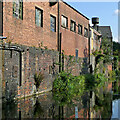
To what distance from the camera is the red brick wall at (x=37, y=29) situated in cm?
1346

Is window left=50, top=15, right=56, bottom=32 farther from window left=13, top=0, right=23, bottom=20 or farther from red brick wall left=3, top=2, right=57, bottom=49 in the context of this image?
window left=13, top=0, right=23, bottom=20

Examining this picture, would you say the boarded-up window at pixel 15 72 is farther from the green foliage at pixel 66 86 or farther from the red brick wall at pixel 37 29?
the green foliage at pixel 66 86

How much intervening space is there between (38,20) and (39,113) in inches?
362

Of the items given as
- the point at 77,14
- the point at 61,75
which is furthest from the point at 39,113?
the point at 77,14

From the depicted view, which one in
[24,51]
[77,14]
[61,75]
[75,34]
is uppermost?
[77,14]

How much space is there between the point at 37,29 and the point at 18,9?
2405 mm

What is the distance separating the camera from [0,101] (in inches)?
435

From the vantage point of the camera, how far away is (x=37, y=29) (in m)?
16.5

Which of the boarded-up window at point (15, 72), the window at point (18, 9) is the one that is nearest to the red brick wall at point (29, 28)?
the window at point (18, 9)

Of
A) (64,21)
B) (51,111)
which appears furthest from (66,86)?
(64,21)

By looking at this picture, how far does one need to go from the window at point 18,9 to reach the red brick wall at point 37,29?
0.23 meters

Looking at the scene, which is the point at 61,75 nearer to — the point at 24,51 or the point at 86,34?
the point at 24,51

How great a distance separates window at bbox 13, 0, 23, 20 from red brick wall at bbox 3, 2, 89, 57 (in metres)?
0.23

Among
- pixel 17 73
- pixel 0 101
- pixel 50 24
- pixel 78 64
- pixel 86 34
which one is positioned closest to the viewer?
pixel 0 101
